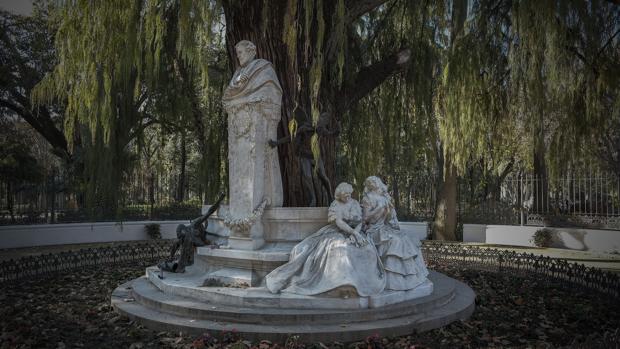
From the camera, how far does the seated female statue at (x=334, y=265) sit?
18.3 feet

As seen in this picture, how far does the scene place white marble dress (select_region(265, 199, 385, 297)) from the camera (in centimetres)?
558

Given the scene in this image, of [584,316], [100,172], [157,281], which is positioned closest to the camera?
[584,316]

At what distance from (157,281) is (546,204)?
573 inches

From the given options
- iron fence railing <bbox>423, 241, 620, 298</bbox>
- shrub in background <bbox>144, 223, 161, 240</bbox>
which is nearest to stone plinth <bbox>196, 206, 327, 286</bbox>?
iron fence railing <bbox>423, 241, 620, 298</bbox>

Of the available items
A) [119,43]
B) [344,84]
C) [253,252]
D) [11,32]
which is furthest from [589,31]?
[11,32]

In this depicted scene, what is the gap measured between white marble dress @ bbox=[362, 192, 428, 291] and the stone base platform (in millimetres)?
195

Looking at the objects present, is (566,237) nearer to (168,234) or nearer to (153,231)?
(168,234)

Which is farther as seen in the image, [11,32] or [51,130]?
[51,130]

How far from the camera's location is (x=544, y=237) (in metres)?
15.8

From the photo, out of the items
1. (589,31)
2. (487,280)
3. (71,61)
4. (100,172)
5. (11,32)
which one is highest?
(11,32)

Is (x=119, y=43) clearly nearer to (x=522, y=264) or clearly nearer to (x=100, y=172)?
(x=100, y=172)

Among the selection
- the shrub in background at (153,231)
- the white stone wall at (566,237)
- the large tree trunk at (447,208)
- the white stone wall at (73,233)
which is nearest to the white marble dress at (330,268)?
the white stone wall at (73,233)

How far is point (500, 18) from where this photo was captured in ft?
27.9

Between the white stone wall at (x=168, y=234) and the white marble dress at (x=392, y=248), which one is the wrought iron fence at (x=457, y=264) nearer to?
the white stone wall at (x=168, y=234)
